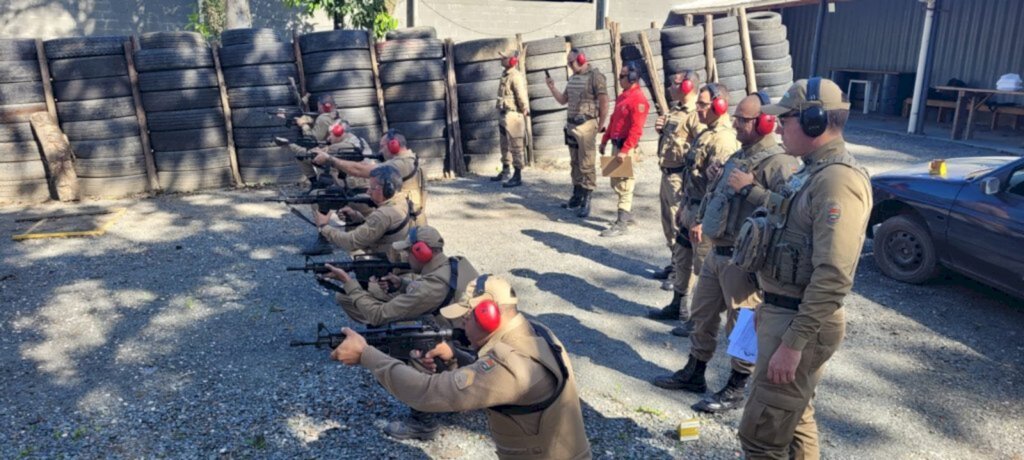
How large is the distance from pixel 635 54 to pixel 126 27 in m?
11.2

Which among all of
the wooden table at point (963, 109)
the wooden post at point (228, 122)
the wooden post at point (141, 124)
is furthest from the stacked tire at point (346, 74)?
the wooden table at point (963, 109)

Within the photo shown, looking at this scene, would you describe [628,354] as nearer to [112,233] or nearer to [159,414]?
[159,414]

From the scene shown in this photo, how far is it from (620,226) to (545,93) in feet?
12.9

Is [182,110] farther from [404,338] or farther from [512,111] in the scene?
[404,338]

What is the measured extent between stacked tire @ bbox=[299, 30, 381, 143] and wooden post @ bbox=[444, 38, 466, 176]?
3.82 feet

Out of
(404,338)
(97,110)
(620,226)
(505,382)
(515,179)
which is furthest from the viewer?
(515,179)

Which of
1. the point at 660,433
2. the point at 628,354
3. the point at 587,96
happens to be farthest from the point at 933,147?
the point at 660,433

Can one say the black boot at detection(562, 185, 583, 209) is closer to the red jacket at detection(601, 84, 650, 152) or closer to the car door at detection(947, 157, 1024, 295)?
the red jacket at detection(601, 84, 650, 152)

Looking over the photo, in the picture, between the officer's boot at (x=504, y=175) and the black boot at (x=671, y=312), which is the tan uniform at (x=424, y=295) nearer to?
the black boot at (x=671, y=312)

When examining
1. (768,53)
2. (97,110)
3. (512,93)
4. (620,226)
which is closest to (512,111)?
(512,93)

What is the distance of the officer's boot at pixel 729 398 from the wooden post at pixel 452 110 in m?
7.61

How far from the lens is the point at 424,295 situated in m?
4.53

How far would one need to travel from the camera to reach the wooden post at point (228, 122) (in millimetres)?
10367

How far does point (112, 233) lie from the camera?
337 inches
